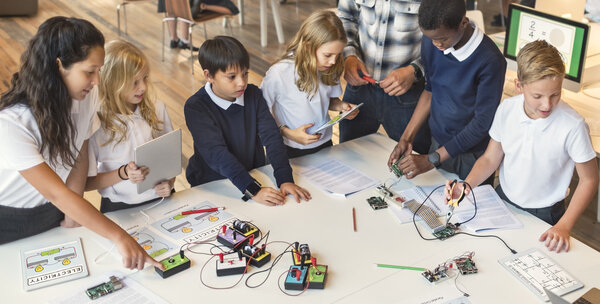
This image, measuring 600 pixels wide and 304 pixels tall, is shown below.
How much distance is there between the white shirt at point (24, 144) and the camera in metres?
1.79

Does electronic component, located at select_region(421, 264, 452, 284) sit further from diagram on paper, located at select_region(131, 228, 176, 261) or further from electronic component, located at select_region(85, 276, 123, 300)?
electronic component, located at select_region(85, 276, 123, 300)

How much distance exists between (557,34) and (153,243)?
239cm

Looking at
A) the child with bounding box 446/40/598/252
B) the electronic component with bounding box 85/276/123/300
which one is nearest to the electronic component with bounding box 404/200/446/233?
the child with bounding box 446/40/598/252

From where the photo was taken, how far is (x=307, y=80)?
258 cm

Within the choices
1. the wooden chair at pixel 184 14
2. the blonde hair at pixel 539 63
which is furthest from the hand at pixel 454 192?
the wooden chair at pixel 184 14

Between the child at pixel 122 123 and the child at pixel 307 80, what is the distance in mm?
557

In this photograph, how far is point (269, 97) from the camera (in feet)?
8.64

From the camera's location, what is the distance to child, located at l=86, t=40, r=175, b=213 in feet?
7.44

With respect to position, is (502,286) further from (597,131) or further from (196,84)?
(196,84)

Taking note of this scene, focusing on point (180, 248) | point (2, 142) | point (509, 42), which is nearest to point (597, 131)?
point (509, 42)

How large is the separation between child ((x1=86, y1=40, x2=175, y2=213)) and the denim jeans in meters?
1.00

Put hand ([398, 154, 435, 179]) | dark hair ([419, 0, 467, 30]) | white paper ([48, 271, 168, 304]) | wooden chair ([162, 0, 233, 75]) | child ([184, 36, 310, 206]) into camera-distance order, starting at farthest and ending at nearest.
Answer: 1. wooden chair ([162, 0, 233, 75])
2. hand ([398, 154, 435, 179])
3. child ([184, 36, 310, 206])
4. dark hair ([419, 0, 467, 30])
5. white paper ([48, 271, 168, 304])

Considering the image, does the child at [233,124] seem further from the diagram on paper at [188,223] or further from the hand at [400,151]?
the hand at [400,151]

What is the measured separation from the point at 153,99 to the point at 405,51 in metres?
1.21
